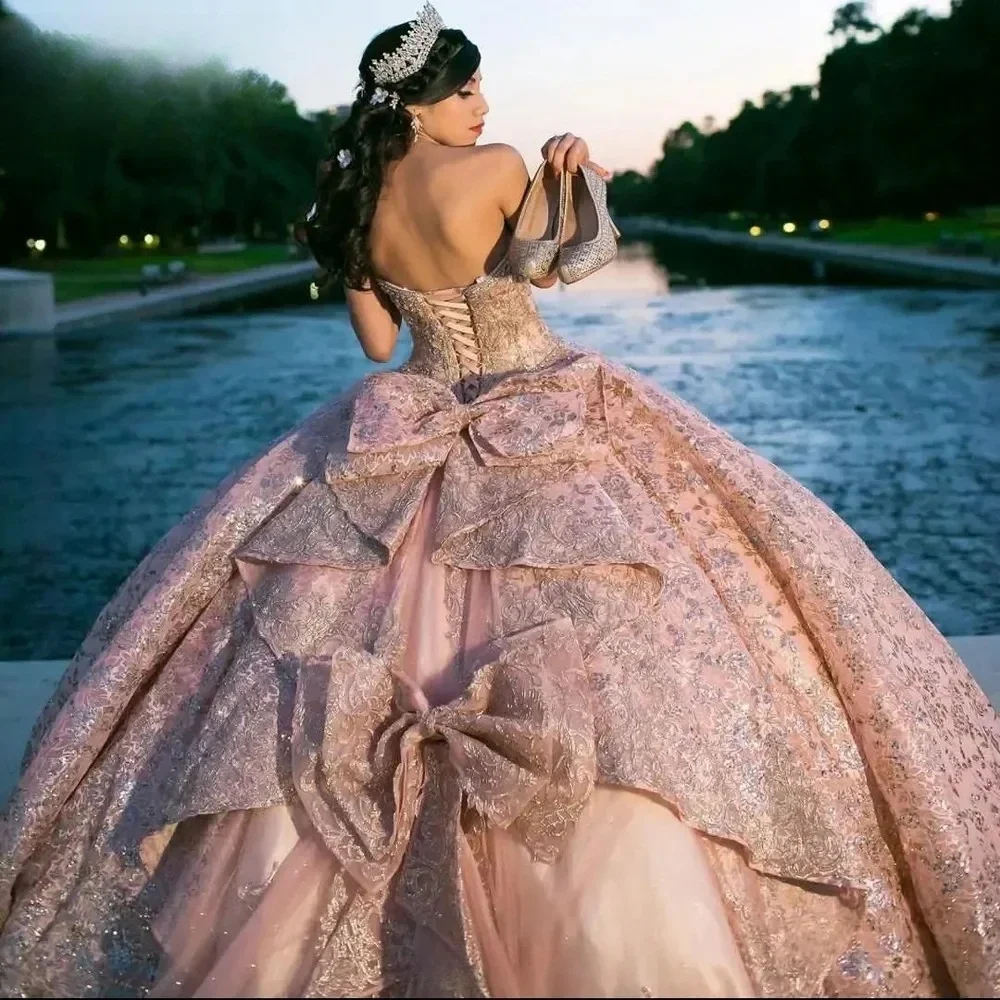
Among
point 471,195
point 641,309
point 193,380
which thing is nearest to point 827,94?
point 641,309

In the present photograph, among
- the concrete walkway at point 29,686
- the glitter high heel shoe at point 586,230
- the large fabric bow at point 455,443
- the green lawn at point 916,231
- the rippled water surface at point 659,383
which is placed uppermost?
the glitter high heel shoe at point 586,230

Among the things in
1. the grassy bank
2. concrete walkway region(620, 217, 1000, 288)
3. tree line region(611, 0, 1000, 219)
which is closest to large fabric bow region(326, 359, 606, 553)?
tree line region(611, 0, 1000, 219)

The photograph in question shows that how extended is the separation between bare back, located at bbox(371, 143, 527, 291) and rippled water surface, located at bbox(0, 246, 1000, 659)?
8.75 ft

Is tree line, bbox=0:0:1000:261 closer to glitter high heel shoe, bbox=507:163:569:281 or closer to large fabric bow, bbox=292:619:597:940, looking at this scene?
glitter high heel shoe, bbox=507:163:569:281

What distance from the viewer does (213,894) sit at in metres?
2.17

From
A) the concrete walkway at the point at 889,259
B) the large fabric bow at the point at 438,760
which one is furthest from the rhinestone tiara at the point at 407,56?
the concrete walkway at the point at 889,259

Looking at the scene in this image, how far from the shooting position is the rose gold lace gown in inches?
80.3

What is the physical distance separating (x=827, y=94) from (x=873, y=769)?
212ft

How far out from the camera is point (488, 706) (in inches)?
85.0

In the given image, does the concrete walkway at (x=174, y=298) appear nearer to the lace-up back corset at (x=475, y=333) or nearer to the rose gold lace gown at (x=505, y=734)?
the lace-up back corset at (x=475, y=333)

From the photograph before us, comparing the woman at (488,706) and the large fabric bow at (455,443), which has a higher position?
the large fabric bow at (455,443)

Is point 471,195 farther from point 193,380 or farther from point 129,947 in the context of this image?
point 193,380

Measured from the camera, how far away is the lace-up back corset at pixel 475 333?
2.75 meters

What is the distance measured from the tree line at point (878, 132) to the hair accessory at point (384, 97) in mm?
21628
